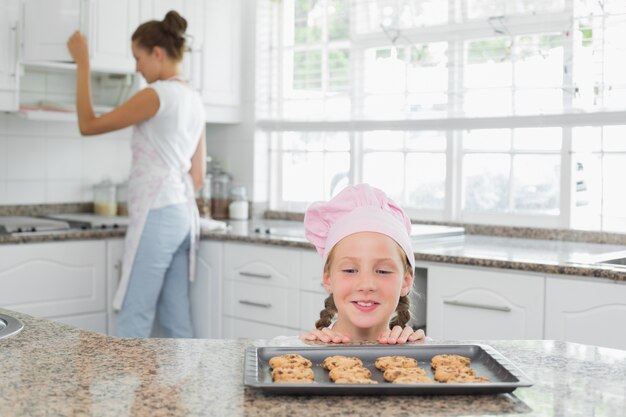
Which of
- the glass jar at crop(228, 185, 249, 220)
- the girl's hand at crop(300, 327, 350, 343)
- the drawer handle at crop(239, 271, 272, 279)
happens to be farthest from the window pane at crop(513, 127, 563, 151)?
the girl's hand at crop(300, 327, 350, 343)

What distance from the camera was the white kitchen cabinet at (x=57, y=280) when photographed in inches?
132

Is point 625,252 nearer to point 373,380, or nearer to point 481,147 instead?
point 481,147

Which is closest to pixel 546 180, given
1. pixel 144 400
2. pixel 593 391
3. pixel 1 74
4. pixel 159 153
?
pixel 159 153

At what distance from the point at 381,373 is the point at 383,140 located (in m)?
2.88

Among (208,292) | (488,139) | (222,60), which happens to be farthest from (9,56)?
(488,139)

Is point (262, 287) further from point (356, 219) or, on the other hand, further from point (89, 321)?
point (356, 219)

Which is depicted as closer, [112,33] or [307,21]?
[112,33]

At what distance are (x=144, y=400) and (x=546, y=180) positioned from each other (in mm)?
2717

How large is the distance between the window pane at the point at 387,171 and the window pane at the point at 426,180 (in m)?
0.04

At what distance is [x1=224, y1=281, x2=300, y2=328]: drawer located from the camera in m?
3.48

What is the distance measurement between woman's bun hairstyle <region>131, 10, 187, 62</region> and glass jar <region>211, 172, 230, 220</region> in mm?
1088

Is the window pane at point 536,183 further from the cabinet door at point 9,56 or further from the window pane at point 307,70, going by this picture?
the cabinet door at point 9,56

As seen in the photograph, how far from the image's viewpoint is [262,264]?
3578mm

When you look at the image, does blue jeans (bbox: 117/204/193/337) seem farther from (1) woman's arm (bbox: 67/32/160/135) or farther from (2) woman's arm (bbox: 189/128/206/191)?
(1) woman's arm (bbox: 67/32/160/135)
